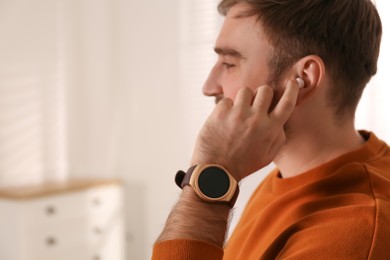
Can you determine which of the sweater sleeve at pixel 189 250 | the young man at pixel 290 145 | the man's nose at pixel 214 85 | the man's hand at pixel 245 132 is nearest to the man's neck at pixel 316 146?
the young man at pixel 290 145

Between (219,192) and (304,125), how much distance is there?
313mm

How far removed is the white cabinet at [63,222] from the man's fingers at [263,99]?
198cm

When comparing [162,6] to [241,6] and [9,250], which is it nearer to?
[9,250]

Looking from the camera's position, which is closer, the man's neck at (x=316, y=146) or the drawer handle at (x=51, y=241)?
the man's neck at (x=316, y=146)

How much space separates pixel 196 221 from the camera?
0.99 metres

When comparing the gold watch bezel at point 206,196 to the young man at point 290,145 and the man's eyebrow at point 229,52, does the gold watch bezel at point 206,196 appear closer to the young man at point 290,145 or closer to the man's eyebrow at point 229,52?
the young man at point 290,145

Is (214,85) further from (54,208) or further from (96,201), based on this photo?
(96,201)

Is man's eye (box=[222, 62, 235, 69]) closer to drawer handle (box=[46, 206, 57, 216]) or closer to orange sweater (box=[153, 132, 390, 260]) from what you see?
orange sweater (box=[153, 132, 390, 260])

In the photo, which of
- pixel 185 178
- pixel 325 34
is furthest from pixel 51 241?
pixel 325 34

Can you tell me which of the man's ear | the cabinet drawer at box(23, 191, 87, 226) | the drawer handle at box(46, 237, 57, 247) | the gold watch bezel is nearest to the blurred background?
the cabinet drawer at box(23, 191, 87, 226)

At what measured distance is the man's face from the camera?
1.23 metres

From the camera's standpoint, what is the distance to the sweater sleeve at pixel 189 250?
37.3 inches

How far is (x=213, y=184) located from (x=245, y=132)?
0.14m

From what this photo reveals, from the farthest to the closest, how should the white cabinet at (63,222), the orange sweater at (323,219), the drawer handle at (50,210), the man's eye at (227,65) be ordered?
1. the drawer handle at (50,210)
2. the white cabinet at (63,222)
3. the man's eye at (227,65)
4. the orange sweater at (323,219)
